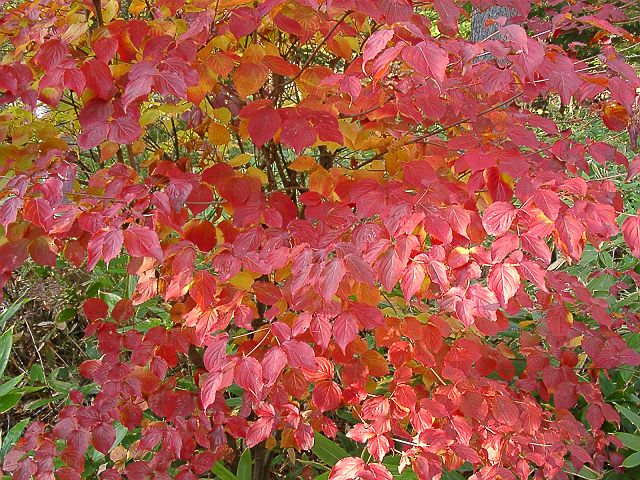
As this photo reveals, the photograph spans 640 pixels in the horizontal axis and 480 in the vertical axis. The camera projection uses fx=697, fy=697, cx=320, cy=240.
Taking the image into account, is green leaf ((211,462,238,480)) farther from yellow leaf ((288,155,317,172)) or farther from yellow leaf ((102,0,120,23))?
yellow leaf ((102,0,120,23))

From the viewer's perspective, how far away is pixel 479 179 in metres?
1.49

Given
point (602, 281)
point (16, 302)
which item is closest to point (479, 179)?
point (602, 281)

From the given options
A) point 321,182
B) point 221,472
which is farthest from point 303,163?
point 221,472

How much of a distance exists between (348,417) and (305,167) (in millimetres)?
1185

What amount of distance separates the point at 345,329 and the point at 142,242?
425 mm

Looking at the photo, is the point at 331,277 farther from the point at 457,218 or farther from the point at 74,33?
the point at 74,33

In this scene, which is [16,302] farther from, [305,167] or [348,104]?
[348,104]

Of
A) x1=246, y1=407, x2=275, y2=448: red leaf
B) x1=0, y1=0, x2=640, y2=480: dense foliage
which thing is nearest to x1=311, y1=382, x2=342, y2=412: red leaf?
x1=0, y1=0, x2=640, y2=480: dense foliage

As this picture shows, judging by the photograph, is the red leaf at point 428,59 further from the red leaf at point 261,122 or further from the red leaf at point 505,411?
the red leaf at point 505,411

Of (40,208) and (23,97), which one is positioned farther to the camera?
(23,97)

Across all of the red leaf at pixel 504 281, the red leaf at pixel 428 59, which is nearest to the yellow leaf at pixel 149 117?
the red leaf at pixel 428 59

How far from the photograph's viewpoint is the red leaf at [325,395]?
1.61m

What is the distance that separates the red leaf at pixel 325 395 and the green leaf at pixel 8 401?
4.51ft

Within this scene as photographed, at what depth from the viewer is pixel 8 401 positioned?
248 centimetres
